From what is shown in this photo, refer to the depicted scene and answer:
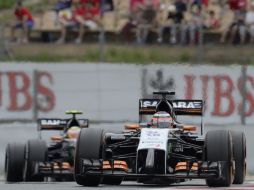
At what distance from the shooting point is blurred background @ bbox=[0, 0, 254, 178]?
16.9 metres

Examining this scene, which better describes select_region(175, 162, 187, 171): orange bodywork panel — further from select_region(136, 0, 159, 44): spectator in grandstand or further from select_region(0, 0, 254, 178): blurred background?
select_region(136, 0, 159, 44): spectator in grandstand

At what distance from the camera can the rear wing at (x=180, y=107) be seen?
12297mm

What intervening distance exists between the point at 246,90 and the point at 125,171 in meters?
6.48

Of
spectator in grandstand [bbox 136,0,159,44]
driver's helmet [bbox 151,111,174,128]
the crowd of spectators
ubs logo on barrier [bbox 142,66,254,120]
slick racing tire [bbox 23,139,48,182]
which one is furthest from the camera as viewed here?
spectator in grandstand [bbox 136,0,159,44]

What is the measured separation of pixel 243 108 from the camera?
16688 millimetres

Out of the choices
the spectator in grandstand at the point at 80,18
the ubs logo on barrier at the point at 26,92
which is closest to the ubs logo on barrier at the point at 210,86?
the ubs logo on barrier at the point at 26,92

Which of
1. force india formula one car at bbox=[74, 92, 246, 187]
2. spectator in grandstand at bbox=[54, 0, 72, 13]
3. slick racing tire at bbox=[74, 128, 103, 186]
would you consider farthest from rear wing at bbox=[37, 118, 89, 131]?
spectator in grandstand at bbox=[54, 0, 72, 13]

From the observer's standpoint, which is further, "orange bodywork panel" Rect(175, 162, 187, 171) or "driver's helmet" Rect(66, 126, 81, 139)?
"driver's helmet" Rect(66, 126, 81, 139)

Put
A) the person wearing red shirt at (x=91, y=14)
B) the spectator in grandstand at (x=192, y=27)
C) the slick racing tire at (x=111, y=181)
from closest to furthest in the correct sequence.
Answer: the slick racing tire at (x=111, y=181), the spectator in grandstand at (x=192, y=27), the person wearing red shirt at (x=91, y=14)

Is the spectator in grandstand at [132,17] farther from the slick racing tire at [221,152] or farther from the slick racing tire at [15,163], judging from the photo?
the slick racing tire at [221,152]

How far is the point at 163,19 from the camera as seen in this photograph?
66.1 feet

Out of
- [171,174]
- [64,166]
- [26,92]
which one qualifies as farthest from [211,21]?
[171,174]

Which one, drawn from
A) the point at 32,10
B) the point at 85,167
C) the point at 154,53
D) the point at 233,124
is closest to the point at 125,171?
the point at 85,167

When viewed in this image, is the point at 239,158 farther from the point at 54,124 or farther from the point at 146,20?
the point at 146,20
